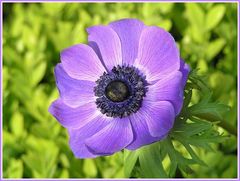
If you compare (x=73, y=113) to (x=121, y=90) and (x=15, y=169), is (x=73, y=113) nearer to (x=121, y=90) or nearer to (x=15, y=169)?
(x=121, y=90)

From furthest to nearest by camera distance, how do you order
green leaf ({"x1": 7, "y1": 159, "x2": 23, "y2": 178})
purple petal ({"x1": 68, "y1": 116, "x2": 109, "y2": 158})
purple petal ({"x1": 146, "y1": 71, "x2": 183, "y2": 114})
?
green leaf ({"x1": 7, "y1": 159, "x2": 23, "y2": 178}), purple petal ({"x1": 68, "y1": 116, "x2": 109, "y2": 158}), purple petal ({"x1": 146, "y1": 71, "x2": 183, "y2": 114})

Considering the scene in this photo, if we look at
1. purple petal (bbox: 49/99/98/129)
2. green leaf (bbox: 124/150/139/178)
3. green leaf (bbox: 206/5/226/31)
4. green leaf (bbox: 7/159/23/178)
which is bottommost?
green leaf (bbox: 7/159/23/178)

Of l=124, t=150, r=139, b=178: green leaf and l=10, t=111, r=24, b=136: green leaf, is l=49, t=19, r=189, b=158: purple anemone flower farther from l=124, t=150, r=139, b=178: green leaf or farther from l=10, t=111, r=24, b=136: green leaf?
l=10, t=111, r=24, b=136: green leaf

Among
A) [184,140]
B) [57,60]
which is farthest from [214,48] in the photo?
[184,140]

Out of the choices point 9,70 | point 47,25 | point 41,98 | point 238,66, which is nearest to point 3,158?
→ point 41,98

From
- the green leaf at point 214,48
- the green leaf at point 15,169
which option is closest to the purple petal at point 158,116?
the green leaf at point 15,169

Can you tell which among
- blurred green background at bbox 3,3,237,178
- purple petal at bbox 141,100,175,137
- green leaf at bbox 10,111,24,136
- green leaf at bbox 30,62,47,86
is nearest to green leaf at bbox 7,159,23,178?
blurred green background at bbox 3,3,237,178
